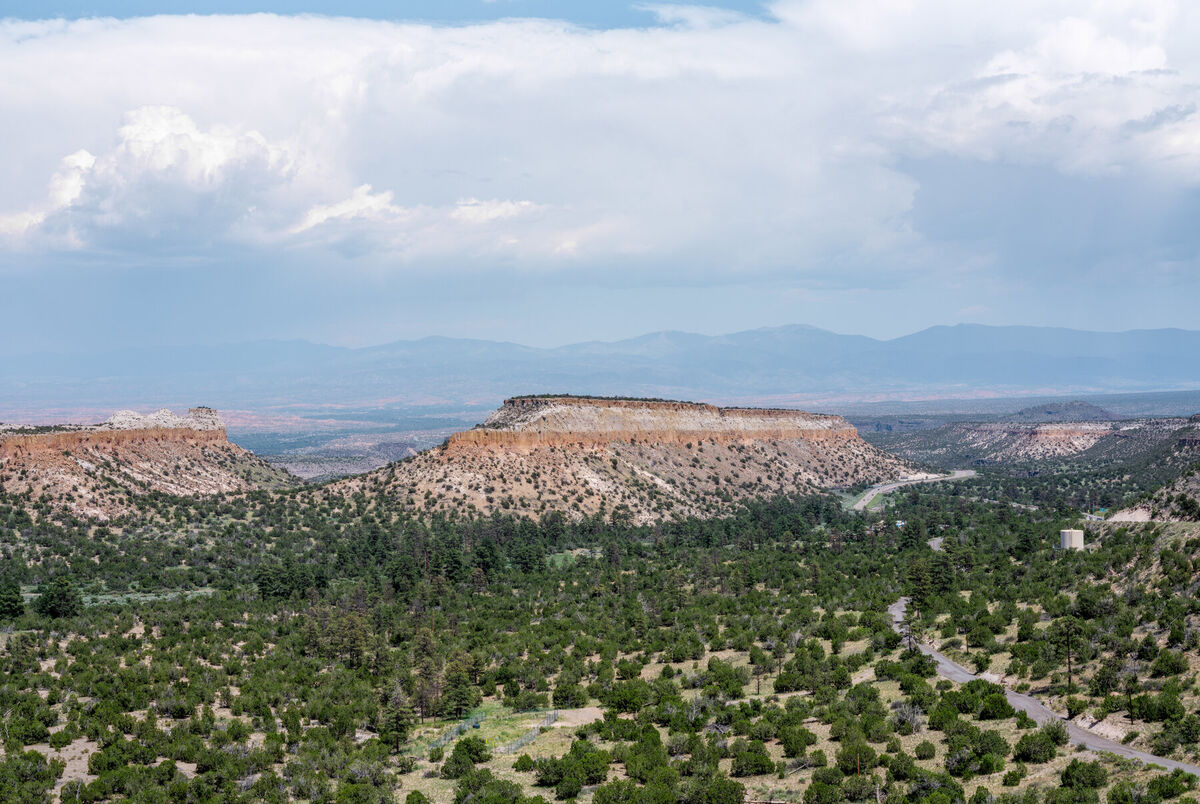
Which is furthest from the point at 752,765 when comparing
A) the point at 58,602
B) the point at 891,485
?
the point at 891,485

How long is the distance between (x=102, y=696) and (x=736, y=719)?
28.2m

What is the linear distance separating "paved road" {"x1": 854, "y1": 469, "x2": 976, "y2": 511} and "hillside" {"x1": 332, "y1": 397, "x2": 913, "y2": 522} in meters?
3.95

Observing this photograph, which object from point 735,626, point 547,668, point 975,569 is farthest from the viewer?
point 975,569

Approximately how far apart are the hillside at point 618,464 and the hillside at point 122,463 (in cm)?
1945

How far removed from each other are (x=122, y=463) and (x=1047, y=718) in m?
96.0

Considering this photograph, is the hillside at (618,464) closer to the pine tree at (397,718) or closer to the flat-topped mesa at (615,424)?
the flat-topped mesa at (615,424)

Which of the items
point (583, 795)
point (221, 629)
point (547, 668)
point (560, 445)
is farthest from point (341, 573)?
point (583, 795)

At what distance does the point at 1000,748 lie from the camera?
34094 millimetres

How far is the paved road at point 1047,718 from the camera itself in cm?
3225

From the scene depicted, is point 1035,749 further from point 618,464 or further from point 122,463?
point 122,463

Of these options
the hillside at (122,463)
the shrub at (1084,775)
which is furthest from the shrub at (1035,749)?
the hillside at (122,463)

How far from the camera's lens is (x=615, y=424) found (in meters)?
133

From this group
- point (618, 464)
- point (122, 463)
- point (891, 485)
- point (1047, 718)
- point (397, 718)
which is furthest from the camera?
point (891, 485)

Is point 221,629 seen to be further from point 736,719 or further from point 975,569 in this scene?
point 975,569
